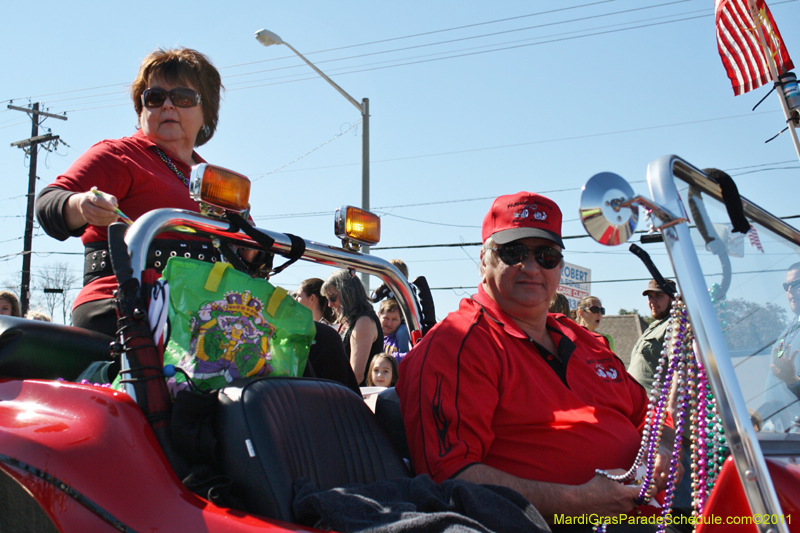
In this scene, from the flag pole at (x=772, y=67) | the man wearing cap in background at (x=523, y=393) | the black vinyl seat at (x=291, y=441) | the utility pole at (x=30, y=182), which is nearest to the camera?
the black vinyl seat at (x=291, y=441)

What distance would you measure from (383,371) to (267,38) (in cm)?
856

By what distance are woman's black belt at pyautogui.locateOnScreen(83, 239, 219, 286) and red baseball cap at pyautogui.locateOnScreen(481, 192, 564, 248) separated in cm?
99

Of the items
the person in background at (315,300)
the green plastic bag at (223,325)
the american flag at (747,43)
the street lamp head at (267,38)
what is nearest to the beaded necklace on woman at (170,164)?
the green plastic bag at (223,325)

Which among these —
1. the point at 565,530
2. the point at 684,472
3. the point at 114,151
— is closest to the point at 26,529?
the point at 114,151

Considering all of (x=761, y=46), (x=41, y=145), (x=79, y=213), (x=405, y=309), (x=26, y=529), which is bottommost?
(x=26, y=529)

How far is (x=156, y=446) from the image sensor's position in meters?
1.37

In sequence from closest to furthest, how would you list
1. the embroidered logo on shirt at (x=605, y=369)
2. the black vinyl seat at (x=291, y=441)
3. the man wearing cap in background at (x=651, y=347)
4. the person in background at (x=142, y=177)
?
the black vinyl seat at (x=291, y=441)
the person in background at (x=142, y=177)
the embroidered logo on shirt at (x=605, y=369)
the man wearing cap in background at (x=651, y=347)

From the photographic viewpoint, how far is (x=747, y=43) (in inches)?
186

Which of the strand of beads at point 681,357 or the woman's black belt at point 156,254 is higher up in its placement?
the woman's black belt at point 156,254

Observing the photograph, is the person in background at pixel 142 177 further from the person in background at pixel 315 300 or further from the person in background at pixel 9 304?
the person in background at pixel 9 304

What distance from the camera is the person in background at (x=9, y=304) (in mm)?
5699

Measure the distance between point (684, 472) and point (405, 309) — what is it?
1.26m

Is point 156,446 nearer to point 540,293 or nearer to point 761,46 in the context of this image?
point 540,293

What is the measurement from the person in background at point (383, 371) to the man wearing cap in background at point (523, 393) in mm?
2043
